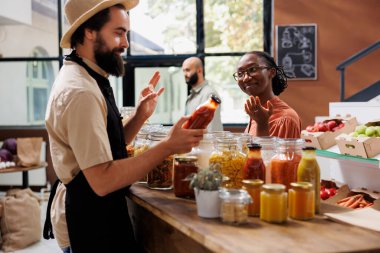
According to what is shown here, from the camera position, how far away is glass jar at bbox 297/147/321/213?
168cm

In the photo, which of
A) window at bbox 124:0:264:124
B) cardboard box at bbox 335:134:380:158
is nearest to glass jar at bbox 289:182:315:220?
cardboard box at bbox 335:134:380:158

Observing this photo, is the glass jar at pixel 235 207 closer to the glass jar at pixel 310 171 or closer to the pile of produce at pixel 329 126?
the glass jar at pixel 310 171

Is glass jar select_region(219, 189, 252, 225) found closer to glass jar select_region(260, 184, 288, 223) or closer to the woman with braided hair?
glass jar select_region(260, 184, 288, 223)

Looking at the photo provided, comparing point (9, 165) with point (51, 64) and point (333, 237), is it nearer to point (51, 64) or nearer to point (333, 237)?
point (51, 64)

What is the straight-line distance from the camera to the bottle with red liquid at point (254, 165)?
173cm

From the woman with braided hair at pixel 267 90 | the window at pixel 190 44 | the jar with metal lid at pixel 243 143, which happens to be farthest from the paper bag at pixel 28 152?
the jar with metal lid at pixel 243 143

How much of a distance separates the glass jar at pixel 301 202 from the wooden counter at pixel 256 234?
1.2 inches

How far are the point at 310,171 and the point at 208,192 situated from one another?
37cm

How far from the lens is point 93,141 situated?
170cm

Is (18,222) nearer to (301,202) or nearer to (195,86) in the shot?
(195,86)

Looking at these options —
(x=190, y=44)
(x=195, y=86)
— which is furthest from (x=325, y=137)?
(x=190, y=44)

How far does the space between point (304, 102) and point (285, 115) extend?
13.9ft

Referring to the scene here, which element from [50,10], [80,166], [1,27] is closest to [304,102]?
[50,10]

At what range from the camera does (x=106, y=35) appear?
194 centimetres
